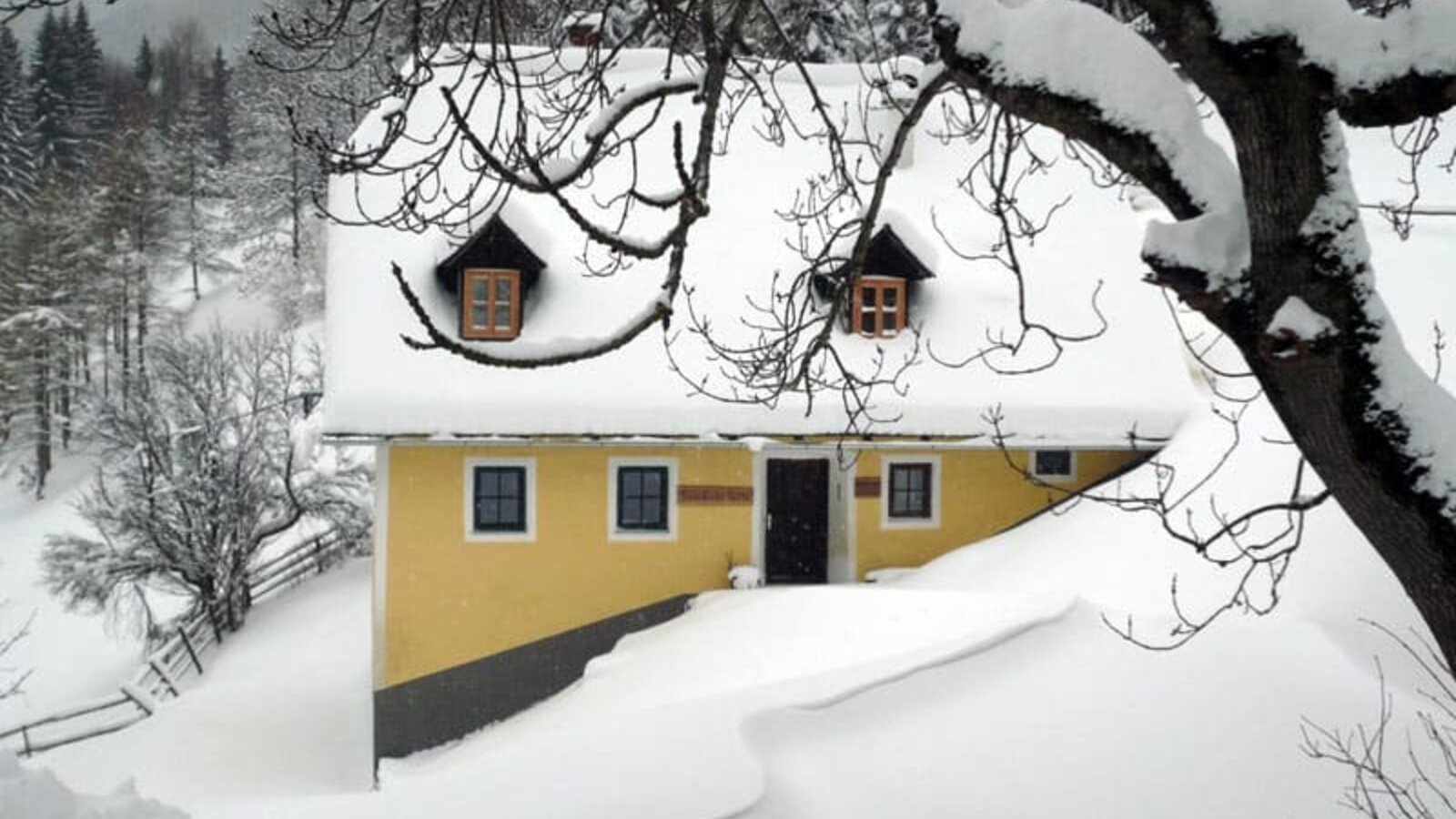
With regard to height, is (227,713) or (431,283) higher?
(431,283)

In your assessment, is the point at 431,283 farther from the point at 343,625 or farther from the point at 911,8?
the point at 911,8

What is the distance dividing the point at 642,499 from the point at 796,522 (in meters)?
1.92

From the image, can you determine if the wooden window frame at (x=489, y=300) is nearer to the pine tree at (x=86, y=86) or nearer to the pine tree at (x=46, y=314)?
the pine tree at (x=46, y=314)

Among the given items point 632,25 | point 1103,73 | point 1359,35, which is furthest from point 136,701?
point 1359,35

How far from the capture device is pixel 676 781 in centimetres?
608

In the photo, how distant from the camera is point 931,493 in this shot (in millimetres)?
14000

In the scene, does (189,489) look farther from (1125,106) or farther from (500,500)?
(1125,106)

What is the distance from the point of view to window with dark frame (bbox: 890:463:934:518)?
1397cm

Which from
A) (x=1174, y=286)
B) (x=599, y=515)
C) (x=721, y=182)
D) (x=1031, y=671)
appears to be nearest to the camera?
(x=1174, y=286)

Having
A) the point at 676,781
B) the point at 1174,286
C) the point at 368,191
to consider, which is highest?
the point at 368,191

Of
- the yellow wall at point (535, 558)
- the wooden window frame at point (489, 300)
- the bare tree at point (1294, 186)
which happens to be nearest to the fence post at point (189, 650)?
the yellow wall at point (535, 558)

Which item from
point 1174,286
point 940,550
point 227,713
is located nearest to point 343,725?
point 227,713

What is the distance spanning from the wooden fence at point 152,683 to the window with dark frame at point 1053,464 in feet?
44.5

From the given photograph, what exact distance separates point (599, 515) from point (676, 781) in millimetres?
7279
